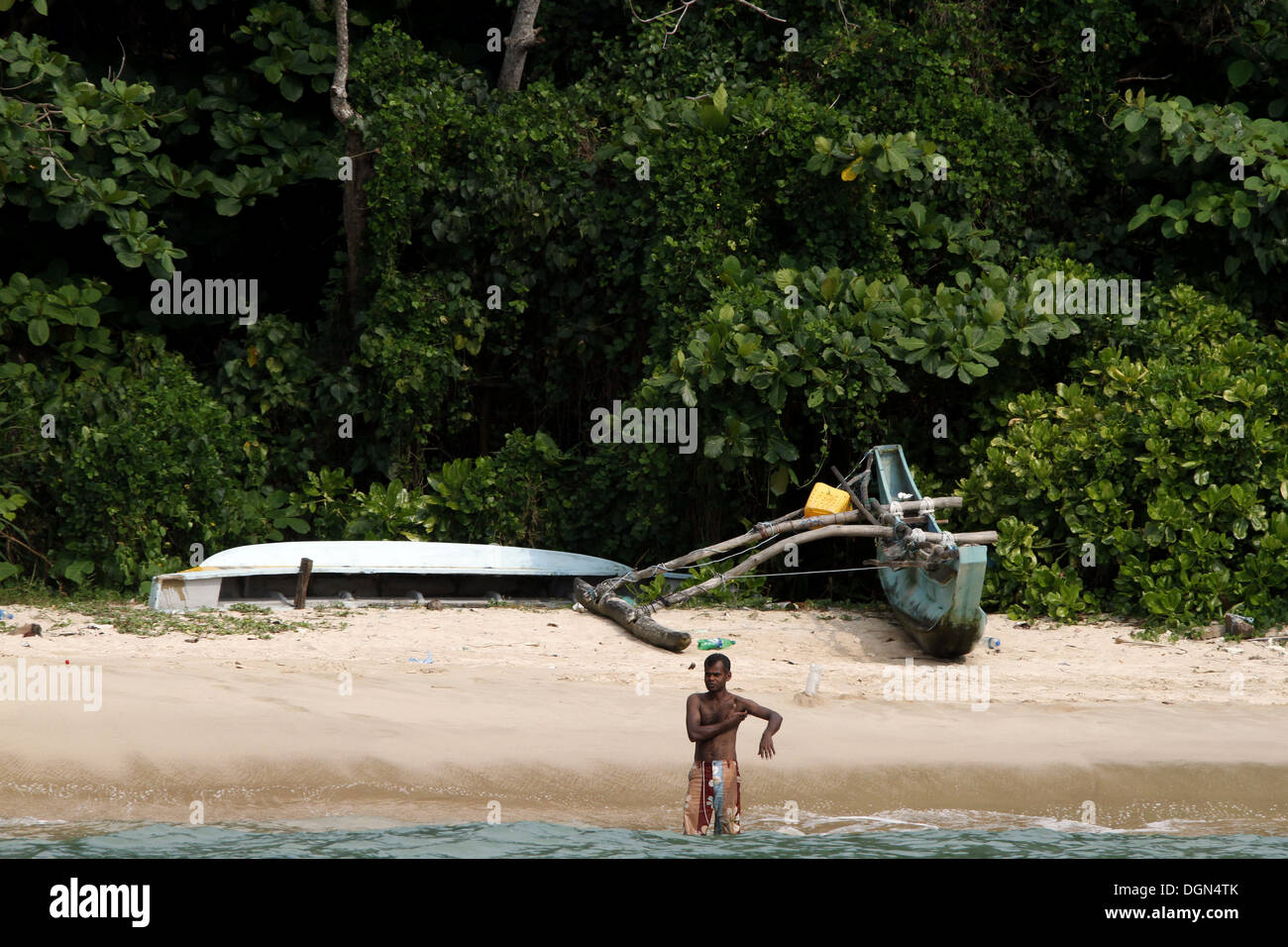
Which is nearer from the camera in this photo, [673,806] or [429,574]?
[673,806]

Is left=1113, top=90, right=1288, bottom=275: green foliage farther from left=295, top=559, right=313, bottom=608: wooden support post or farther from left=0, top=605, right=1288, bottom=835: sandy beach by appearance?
left=295, top=559, right=313, bottom=608: wooden support post

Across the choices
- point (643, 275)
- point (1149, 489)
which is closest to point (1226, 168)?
point (1149, 489)

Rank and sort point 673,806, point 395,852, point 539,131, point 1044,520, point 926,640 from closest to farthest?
point 395,852, point 673,806, point 926,640, point 1044,520, point 539,131

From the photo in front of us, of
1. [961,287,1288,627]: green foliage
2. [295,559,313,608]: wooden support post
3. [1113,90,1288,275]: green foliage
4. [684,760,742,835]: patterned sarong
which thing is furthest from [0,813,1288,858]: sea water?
[1113,90,1288,275]: green foliage

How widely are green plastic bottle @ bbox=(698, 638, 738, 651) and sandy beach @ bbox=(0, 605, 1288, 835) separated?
0.10 meters

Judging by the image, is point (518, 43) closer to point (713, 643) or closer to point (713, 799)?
point (713, 643)

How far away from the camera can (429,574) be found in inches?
469

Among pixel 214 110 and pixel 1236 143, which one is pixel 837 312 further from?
pixel 214 110

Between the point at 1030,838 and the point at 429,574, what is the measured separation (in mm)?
6274

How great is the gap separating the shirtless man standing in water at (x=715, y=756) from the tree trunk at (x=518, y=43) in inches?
351

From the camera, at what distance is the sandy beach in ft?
23.2

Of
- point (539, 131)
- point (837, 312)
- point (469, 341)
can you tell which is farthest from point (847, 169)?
point (469, 341)

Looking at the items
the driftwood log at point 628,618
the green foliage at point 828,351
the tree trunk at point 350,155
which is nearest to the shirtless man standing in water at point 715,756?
the driftwood log at point 628,618

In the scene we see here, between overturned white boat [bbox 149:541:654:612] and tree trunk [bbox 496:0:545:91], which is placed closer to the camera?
overturned white boat [bbox 149:541:654:612]
